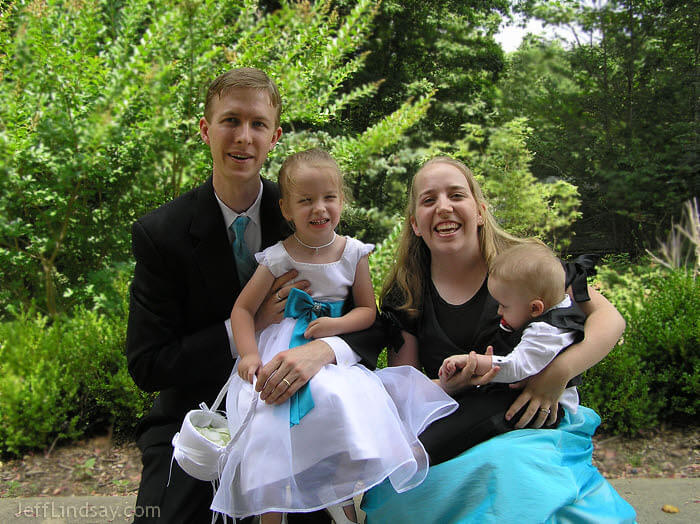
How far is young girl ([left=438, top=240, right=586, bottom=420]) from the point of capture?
72.3 inches

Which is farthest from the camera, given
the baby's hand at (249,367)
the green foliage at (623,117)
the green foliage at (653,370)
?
the green foliage at (623,117)

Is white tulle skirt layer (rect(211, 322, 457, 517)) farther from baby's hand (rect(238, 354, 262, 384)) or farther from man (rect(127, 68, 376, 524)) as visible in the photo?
man (rect(127, 68, 376, 524))

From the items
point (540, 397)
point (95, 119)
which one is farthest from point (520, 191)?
point (540, 397)

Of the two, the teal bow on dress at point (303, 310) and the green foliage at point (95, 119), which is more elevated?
the green foliage at point (95, 119)

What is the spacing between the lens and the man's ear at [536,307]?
6.18 feet

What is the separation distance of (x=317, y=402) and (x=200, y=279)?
778 millimetres

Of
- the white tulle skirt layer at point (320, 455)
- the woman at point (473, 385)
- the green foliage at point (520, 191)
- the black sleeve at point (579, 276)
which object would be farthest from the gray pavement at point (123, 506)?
the green foliage at point (520, 191)

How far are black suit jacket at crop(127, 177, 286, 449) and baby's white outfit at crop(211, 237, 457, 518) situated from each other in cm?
41

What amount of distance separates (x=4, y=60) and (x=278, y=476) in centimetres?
417

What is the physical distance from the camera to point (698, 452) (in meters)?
3.66

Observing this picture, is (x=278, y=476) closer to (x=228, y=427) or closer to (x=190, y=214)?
(x=228, y=427)

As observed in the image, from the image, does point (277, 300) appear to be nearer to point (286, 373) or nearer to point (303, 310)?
point (303, 310)

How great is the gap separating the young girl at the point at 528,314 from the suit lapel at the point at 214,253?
2.96 ft

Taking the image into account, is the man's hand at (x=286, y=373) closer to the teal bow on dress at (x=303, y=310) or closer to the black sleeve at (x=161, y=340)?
the teal bow on dress at (x=303, y=310)
